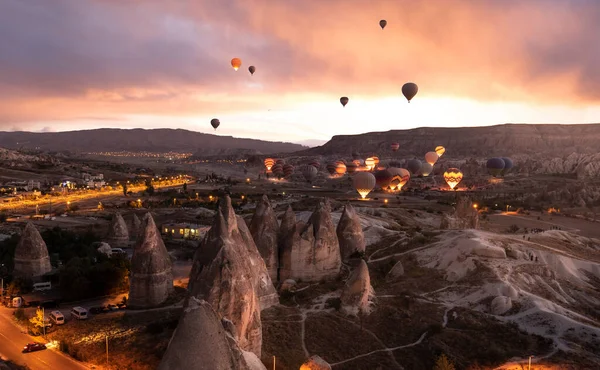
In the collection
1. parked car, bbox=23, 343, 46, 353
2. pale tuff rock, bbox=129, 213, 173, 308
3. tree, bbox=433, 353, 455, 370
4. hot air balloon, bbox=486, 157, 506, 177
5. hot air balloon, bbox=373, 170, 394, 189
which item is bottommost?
parked car, bbox=23, 343, 46, 353

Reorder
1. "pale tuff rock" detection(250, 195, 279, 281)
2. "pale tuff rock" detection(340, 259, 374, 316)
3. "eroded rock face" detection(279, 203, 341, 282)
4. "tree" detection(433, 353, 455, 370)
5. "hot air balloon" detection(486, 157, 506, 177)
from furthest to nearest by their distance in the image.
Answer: "hot air balloon" detection(486, 157, 506, 177)
"eroded rock face" detection(279, 203, 341, 282)
"pale tuff rock" detection(250, 195, 279, 281)
"pale tuff rock" detection(340, 259, 374, 316)
"tree" detection(433, 353, 455, 370)

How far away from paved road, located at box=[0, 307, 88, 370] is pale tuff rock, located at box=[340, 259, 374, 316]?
1225 centimetres

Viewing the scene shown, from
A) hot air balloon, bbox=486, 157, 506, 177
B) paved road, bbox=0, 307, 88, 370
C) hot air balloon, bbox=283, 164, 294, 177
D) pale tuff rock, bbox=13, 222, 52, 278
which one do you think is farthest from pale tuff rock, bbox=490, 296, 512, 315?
hot air balloon, bbox=283, 164, 294, 177

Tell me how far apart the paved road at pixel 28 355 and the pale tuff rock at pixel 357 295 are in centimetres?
1225

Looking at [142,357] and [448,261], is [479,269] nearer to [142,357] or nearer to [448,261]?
[448,261]

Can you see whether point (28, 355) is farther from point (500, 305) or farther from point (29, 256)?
point (500, 305)

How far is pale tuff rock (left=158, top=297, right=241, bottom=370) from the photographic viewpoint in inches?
384

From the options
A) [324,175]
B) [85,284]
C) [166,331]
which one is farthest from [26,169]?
[166,331]

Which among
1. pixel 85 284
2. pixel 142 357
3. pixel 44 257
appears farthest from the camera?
pixel 44 257

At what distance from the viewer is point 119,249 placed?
1487 inches

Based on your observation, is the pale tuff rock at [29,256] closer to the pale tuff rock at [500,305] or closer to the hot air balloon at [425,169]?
the pale tuff rock at [500,305]

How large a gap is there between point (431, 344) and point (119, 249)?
86.4 ft

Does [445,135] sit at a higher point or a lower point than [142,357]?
higher

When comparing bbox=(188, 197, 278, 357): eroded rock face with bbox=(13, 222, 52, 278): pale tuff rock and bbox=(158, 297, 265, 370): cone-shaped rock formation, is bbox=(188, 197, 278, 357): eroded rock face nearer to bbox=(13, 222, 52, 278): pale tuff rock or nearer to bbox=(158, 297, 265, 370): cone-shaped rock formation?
bbox=(158, 297, 265, 370): cone-shaped rock formation
